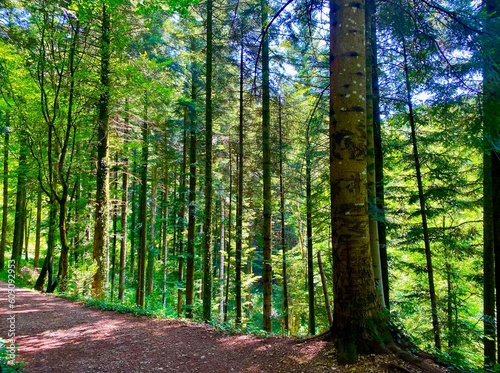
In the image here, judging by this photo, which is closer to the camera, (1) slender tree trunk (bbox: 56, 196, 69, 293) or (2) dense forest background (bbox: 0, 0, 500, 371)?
(2) dense forest background (bbox: 0, 0, 500, 371)

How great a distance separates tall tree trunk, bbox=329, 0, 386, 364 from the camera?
3117mm

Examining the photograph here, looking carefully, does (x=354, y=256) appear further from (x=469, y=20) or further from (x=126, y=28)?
(x=126, y=28)

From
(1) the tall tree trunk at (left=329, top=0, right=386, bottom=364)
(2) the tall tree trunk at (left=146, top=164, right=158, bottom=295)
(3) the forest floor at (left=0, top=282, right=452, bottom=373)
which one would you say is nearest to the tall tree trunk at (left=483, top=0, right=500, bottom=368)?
(1) the tall tree trunk at (left=329, top=0, right=386, bottom=364)

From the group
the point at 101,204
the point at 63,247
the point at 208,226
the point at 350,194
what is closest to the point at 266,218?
the point at 208,226

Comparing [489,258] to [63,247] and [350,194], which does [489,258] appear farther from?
[63,247]

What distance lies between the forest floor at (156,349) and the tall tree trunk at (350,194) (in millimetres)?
316

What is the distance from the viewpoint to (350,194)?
3.17 m

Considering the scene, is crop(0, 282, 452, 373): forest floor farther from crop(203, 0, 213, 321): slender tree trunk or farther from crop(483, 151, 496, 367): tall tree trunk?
crop(483, 151, 496, 367): tall tree trunk

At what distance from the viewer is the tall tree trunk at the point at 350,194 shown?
3.12 m

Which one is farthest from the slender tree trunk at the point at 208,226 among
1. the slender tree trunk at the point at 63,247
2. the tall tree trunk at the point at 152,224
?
the tall tree trunk at the point at 152,224

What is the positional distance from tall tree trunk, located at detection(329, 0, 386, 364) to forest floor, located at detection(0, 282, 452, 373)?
1.04 feet

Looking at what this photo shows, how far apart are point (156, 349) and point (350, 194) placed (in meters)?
3.86

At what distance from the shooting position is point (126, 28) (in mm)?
8617

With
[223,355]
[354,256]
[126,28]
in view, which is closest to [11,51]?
[126,28]
